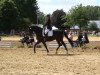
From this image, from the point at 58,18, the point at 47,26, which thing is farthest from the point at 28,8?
the point at 47,26

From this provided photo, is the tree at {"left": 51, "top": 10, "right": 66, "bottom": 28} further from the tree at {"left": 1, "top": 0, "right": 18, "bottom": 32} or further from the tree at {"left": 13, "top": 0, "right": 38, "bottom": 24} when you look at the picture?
the tree at {"left": 1, "top": 0, "right": 18, "bottom": 32}

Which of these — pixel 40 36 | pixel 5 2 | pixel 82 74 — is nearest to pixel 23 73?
pixel 82 74

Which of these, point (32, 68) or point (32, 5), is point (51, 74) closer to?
point (32, 68)

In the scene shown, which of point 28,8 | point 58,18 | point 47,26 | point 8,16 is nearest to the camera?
point 47,26

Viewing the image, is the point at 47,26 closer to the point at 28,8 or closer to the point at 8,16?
the point at 8,16

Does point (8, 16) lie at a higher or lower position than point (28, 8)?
lower

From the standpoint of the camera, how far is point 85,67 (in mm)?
17266

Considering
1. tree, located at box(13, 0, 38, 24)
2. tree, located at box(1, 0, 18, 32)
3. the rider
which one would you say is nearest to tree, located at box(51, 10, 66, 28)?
tree, located at box(13, 0, 38, 24)

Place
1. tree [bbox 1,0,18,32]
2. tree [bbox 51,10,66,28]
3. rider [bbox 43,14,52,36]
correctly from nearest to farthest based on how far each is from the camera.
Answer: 1. rider [bbox 43,14,52,36]
2. tree [bbox 1,0,18,32]
3. tree [bbox 51,10,66,28]

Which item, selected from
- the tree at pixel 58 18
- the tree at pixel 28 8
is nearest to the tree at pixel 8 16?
the tree at pixel 28 8

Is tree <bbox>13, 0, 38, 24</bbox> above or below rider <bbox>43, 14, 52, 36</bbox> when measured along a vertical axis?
above

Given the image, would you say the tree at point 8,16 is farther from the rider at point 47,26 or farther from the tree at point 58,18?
the rider at point 47,26

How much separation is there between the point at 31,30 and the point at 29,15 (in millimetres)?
95212

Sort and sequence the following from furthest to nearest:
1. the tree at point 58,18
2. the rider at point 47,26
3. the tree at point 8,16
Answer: the tree at point 58,18 → the tree at point 8,16 → the rider at point 47,26
